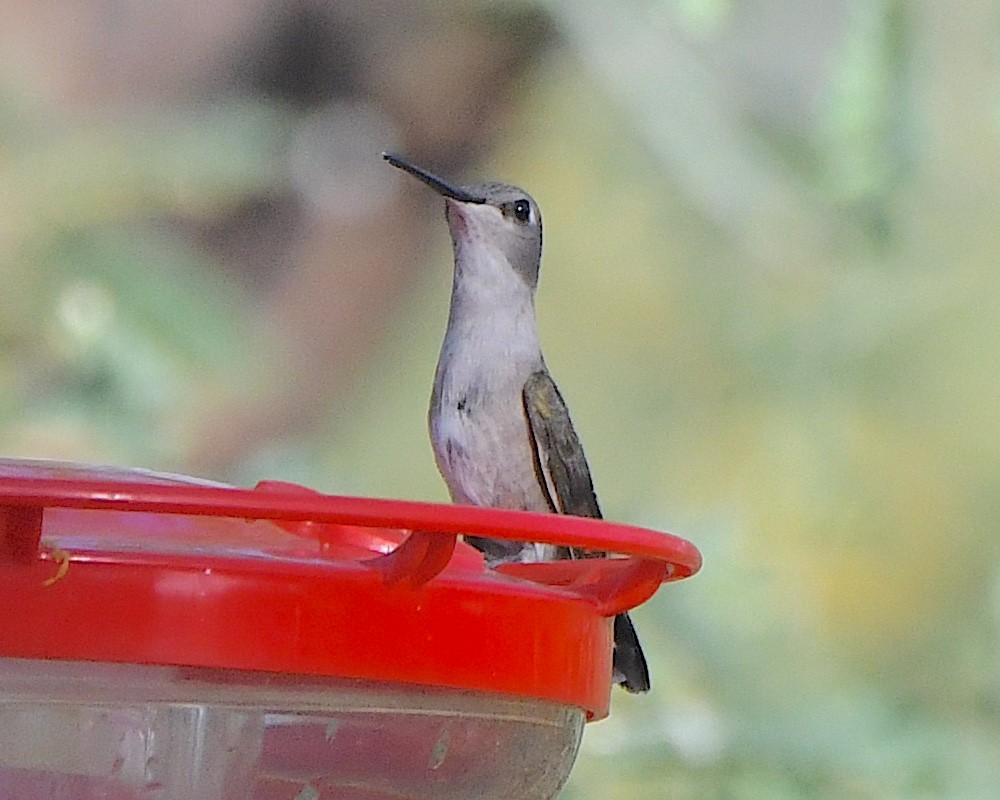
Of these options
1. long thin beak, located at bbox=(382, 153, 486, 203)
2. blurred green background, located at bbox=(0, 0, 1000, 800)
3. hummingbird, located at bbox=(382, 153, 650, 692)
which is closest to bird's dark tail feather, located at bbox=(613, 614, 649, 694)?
hummingbird, located at bbox=(382, 153, 650, 692)

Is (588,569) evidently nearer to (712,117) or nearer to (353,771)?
(353,771)

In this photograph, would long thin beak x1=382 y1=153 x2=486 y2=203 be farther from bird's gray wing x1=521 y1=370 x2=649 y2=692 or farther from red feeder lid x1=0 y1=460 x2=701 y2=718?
red feeder lid x1=0 y1=460 x2=701 y2=718

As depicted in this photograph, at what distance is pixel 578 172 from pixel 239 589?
2210 millimetres

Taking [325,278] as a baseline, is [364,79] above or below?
above

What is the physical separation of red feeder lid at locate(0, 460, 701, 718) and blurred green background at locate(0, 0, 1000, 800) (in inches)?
71.1

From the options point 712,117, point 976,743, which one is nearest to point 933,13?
point 712,117

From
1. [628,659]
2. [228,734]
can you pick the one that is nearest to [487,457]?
[628,659]

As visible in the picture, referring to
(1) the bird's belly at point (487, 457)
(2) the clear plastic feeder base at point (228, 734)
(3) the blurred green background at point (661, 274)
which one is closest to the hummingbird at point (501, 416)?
(1) the bird's belly at point (487, 457)

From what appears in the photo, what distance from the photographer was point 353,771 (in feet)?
2.91

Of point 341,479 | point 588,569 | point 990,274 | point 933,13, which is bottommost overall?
point 341,479

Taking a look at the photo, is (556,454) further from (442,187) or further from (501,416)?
(442,187)

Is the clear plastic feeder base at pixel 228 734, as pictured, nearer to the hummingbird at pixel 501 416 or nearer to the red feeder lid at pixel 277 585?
the red feeder lid at pixel 277 585

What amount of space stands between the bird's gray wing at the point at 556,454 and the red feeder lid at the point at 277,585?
0.75m

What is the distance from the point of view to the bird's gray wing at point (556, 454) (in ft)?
5.49
